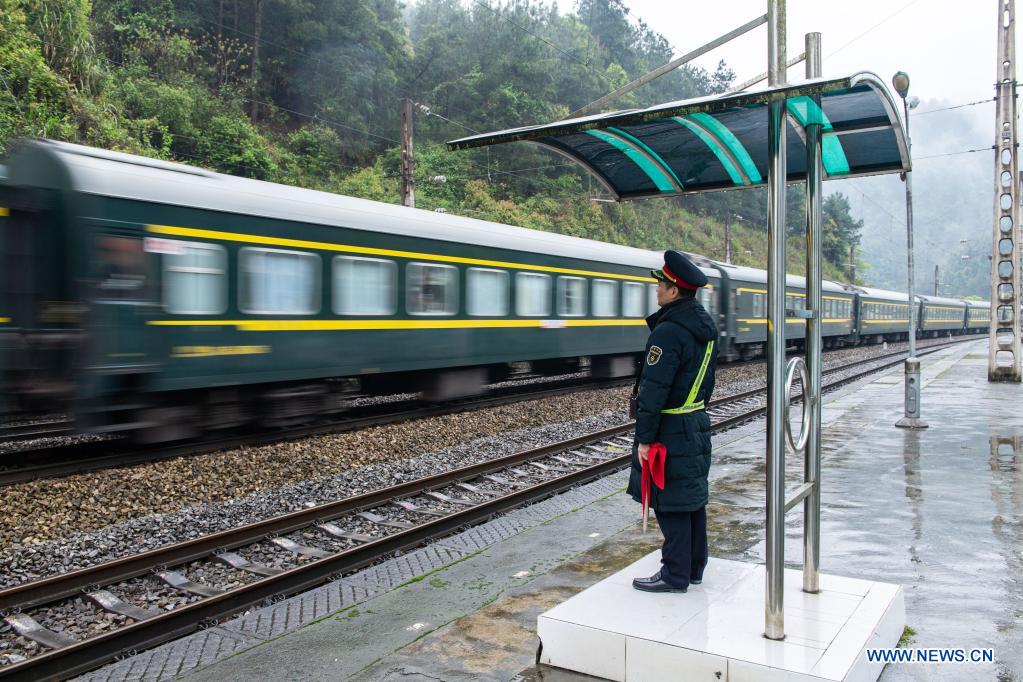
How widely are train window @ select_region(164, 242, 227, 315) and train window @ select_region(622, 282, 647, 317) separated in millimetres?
10577

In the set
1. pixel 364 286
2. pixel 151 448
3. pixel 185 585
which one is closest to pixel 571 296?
pixel 364 286

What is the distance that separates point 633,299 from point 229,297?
1098 cm

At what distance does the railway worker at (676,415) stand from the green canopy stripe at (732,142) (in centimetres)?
75

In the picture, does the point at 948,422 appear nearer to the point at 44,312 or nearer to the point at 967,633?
the point at 967,633

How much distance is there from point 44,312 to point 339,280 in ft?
12.2

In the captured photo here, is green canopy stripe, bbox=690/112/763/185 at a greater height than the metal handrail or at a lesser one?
greater

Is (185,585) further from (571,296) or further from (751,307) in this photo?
(751,307)

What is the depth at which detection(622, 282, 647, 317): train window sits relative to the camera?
1867 centimetres

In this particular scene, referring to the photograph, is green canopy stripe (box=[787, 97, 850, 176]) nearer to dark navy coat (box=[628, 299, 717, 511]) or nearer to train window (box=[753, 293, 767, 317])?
dark navy coat (box=[628, 299, 717, 511])

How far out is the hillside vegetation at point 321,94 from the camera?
2558 centimetres

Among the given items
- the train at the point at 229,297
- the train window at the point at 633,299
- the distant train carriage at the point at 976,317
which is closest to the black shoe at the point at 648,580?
the train at the point at 229,297

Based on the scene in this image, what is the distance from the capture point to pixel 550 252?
16.0 m

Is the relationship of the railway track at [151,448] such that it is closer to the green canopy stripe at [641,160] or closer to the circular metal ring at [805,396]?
the green canopy stripe at [641,160]

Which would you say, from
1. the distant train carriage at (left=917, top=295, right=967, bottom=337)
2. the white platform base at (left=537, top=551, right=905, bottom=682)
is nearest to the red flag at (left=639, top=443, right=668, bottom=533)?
the white platform base at (left=537, top=551, right=905, bottom=682)
